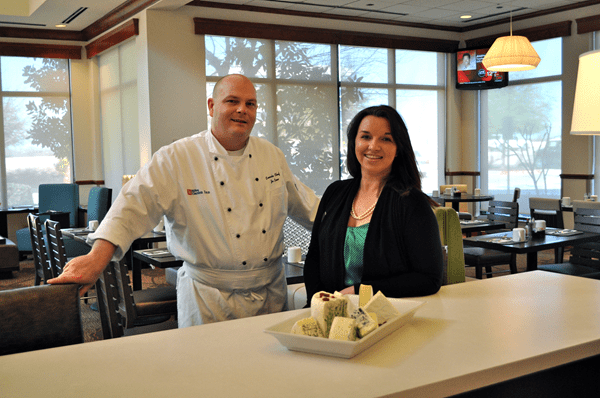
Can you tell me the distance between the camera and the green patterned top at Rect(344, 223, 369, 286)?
2.02 m

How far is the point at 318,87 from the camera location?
871 centimetres

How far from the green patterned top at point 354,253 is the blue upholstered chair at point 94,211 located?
5.22 meters

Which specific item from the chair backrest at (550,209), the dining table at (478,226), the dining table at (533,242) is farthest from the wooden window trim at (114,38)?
the chair backrest at (550,209)

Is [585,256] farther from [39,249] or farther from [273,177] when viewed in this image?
[39,249]

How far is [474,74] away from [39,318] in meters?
9.08

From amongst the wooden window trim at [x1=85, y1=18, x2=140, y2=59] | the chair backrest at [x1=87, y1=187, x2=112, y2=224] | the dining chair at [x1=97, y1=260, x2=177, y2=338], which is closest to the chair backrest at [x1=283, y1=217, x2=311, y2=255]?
the dining chair at [x1=97, y1=260, x2=177, y2=338]

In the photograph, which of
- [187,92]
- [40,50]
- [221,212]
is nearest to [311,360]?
[221,212]

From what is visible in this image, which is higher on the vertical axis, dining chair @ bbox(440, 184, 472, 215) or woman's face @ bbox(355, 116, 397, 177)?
woman's face @ bbox(355, 116, 397, 177)

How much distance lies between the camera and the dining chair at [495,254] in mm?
5449

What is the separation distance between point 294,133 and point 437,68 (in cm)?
313

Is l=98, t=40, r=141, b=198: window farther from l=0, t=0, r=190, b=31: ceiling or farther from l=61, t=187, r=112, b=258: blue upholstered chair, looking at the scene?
l=61, t=187, r=112, b=258: blue upholstered chair

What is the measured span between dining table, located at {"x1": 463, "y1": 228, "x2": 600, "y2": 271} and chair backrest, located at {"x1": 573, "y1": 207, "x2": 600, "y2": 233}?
201 millimetres

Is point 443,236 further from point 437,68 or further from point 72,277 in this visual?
point 437,68

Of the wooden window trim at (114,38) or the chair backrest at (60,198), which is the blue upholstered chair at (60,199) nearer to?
the chair backrest at (60,198)
